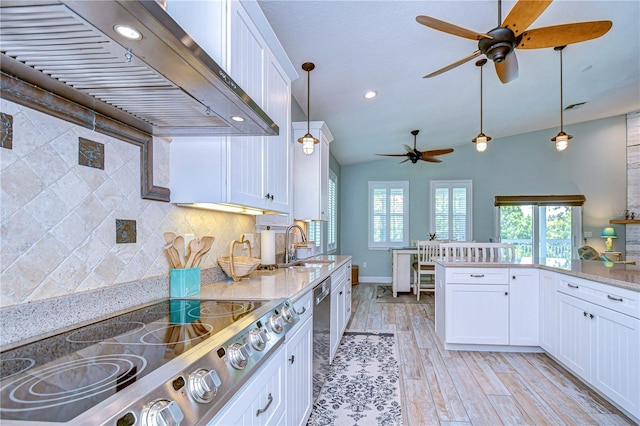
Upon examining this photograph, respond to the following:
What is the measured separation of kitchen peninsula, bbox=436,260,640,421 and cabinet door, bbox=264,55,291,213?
187cm

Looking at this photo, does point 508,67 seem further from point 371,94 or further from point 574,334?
point 574,334

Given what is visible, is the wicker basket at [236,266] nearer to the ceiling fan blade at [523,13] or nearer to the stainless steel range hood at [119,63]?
the stainless steel range hood at [119,63]

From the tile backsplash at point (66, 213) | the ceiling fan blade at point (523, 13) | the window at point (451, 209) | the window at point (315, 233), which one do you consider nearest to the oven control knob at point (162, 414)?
the tile backsplash at point (66, 213)

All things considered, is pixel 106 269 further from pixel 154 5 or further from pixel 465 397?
pixel 465 397

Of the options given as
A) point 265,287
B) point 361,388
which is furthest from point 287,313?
point 361,388

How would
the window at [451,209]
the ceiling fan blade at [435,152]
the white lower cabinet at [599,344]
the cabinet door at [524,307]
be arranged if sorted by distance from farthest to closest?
the window at [451,209]
the ceiling fan blade at [435,152]
the cabinet door at [524,307]
the white lower cabinet at [599,344]

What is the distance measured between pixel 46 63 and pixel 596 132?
9.09m

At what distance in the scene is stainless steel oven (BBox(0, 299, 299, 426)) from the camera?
2.10 feet

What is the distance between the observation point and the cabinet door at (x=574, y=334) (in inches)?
98.7

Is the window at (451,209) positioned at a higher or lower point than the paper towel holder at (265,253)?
higher

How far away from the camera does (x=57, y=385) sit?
28.8 inches

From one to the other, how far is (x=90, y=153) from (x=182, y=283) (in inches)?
28.5

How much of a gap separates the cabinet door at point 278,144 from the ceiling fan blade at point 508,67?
171cm

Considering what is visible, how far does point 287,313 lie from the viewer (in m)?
1.51
